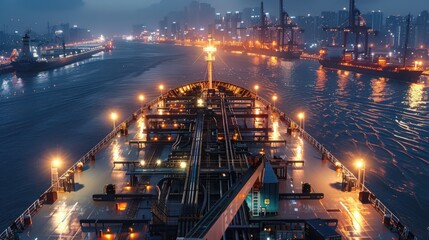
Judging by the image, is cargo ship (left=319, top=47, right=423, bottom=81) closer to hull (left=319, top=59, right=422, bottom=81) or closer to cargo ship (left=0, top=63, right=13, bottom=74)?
hull (left=319, top=59, right=422, bottom=81)

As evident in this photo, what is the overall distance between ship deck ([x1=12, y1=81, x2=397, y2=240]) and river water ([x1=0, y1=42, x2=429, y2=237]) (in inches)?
281

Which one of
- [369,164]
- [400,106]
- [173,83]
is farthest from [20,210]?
[173,83]

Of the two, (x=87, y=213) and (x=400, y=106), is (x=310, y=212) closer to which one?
A: (x=87, y=213)

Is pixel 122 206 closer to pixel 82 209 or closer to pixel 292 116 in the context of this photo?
pixel 82 209

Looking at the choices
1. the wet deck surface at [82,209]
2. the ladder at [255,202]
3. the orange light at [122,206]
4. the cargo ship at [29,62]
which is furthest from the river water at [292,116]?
the cargo ship at [29,62]

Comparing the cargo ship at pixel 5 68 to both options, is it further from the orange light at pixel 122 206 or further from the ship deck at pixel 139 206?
the orange light at pixel 122 206

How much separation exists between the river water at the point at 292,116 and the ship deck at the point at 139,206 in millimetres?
7144

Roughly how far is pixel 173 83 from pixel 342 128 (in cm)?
4750

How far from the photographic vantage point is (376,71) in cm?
10656

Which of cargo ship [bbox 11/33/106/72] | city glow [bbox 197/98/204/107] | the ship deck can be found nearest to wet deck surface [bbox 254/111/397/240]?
the ship deck

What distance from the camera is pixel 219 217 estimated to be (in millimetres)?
11031

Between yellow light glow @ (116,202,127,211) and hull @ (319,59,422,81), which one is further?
hull @ (319,59,422,81)

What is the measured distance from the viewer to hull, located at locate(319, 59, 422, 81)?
93562mm

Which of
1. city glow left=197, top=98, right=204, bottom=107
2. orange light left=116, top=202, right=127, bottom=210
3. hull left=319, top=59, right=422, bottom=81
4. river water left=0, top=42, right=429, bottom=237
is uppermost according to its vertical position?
city glow left=197, top=98, right=204, bottom=107
